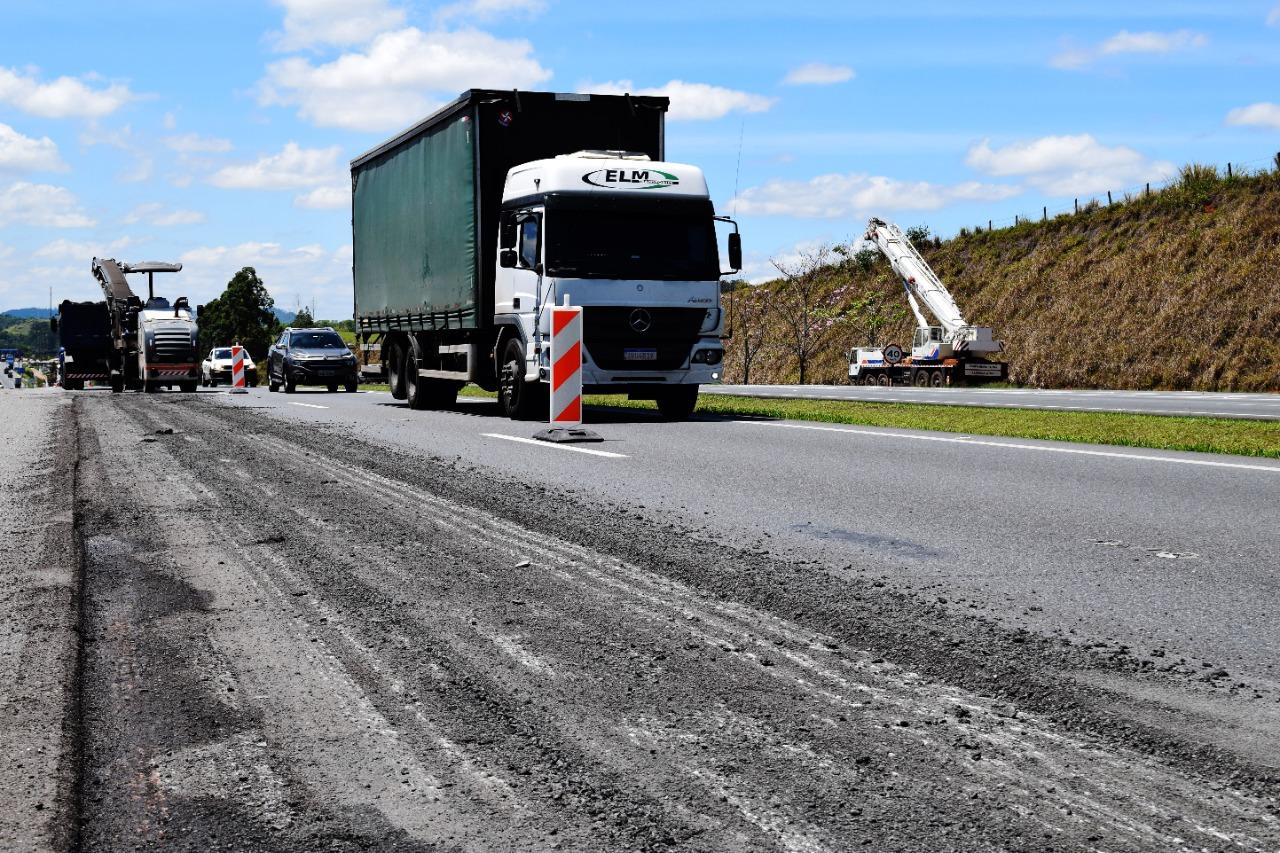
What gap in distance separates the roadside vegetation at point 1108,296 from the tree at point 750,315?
1134 millimetres

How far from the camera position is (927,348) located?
38.4m

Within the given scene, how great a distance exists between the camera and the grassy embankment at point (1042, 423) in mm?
12727

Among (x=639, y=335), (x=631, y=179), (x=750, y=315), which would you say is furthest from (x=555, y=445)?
(x=750, y=315)

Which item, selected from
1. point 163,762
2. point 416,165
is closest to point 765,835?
point 163,762

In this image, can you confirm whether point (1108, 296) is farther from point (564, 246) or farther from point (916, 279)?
point (564, 246)

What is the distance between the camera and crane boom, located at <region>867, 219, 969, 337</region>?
3909cm

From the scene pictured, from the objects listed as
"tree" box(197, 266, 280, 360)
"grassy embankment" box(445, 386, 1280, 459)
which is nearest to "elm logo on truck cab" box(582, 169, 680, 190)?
"grassy embankment" box(445, 386, 1280, 459)

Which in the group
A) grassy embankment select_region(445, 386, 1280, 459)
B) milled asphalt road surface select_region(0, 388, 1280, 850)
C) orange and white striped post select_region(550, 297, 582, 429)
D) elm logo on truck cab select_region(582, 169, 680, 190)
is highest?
elm logo on truck cab select_region(582, 169, 680, 190)

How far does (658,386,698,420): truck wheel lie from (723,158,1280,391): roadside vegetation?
21.9 meters

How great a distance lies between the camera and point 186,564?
19.4 feet

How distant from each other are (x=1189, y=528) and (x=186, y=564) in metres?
5.32

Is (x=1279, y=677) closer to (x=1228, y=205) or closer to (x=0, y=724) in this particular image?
(x=0, y=724)

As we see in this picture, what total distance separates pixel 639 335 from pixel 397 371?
7921mm

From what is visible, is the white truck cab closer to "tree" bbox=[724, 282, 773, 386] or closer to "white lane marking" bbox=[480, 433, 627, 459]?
"white lane marking" bbox=[480, 433, 627, 459]
